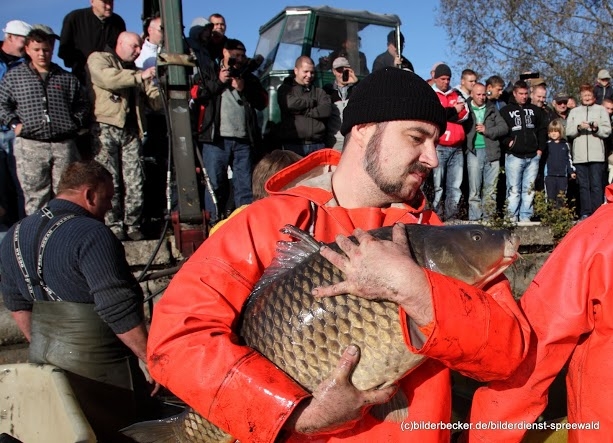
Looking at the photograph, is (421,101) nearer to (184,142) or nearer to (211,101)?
(184,142)

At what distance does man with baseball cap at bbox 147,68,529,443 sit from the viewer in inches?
64.3

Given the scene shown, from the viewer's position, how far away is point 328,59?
10.9 m

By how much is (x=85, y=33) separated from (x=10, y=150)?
1.74m

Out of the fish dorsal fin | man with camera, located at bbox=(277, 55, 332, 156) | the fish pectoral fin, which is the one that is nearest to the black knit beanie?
the fish dorsal fin

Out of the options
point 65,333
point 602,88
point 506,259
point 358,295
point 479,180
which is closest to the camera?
point 358,295

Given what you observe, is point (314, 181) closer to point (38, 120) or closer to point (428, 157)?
point (428, 157)

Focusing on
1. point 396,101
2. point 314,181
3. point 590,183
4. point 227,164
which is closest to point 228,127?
point 227,164

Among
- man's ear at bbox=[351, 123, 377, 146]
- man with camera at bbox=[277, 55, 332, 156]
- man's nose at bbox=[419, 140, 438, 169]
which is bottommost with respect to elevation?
man's nose at bbox=[419, 140, 438, 169]

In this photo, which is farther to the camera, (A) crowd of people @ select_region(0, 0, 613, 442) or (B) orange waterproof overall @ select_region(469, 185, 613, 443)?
(B) orange waterproof overall @ select_region(469, 185, 613, 443)

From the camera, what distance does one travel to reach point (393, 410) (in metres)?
1.85

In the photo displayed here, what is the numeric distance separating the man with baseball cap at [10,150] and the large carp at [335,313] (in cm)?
551

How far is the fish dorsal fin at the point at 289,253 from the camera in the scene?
185 centimetres

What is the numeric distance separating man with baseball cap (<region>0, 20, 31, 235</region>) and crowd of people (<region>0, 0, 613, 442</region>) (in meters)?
0.02

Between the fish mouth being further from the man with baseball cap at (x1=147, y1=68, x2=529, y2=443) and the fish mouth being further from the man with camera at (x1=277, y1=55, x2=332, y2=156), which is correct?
the man with camera at (x1=277, y1=55, x2=332, y2=156)
